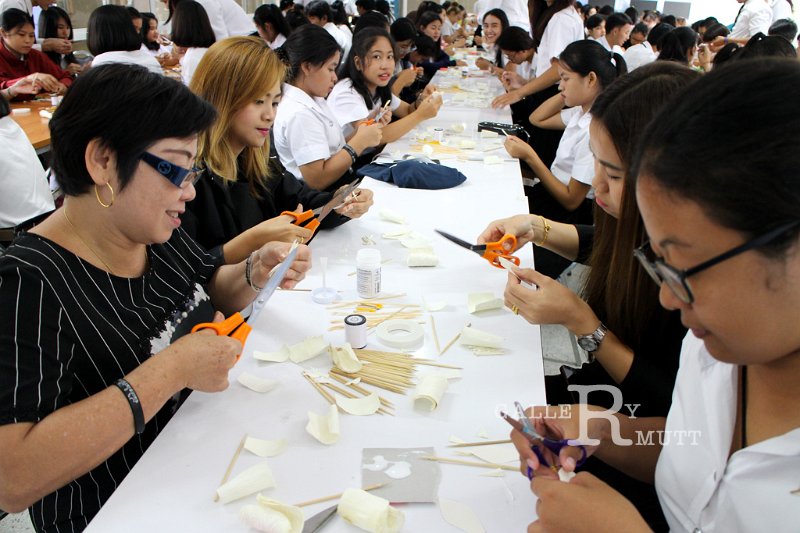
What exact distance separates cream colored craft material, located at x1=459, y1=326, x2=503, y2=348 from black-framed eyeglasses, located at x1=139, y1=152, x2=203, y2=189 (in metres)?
0.79

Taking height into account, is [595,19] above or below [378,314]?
above

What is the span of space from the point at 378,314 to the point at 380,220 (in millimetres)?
804

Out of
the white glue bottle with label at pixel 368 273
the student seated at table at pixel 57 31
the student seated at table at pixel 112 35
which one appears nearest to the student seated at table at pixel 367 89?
the student seated at table at pixel 112 35

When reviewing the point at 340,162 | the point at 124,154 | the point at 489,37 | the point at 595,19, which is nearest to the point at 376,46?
the point at 340,162

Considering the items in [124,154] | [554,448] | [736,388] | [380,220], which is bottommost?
[380,220]

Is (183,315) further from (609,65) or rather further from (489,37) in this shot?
(489,37)

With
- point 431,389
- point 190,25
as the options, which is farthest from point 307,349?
point 190,25

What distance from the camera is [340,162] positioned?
298 centimetres

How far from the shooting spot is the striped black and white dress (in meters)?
1.02

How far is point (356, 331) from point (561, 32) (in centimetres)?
432

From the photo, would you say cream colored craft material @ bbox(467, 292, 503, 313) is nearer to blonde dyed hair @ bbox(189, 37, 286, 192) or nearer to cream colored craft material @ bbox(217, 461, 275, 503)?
cream colored craft material @ bbox(217, 461, 275, 503)

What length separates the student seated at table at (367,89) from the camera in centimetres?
374

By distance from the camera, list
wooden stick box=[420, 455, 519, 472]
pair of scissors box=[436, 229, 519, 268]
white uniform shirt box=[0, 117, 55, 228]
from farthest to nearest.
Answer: white uniform shirt box=[0, 117, 55, 228] → pair of scissors box=[436, 229, 519, 268] → wooden stick box=[420, 455, 519, 472]

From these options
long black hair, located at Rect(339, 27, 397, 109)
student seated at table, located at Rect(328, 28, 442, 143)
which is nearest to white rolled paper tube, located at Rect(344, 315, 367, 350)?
student seated at table, located at Rect(328, 28, 442, 143)
